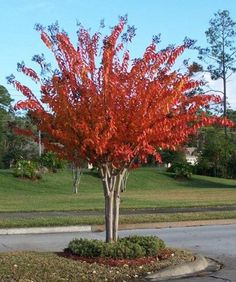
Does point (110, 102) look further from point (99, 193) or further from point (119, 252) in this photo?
point (99, 193)

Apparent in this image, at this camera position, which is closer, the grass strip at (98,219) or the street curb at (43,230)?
the street curb at (43,230)

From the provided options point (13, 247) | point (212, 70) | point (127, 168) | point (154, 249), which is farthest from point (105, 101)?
point (212, 70)

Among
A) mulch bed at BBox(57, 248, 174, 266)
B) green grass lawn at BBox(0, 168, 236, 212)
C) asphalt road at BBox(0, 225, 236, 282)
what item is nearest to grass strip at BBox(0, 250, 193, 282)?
mulch bed at BBox(57, 248, 174, 266)

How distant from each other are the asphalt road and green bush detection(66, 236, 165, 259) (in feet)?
3.70

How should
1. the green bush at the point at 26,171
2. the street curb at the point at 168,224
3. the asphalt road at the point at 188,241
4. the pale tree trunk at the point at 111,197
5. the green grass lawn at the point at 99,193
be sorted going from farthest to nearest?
the green bush at the point at 26,171 → the green grass lawn at the point at 99,193 → the street curb at the point at 168,224 → the asphalt road at the point at 188,241 → the pale tree trunk at the point at 111,197

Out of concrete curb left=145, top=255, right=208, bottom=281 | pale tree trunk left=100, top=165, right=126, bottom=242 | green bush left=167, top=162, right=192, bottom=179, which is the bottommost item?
concrete curb left=145, top=255, right=208, bottom=281

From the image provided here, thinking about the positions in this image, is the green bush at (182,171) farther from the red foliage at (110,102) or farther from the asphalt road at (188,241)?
the red foliage at (110,102)

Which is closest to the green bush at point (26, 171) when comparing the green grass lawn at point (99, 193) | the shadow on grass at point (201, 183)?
the green grass lawn at point (99, 193)

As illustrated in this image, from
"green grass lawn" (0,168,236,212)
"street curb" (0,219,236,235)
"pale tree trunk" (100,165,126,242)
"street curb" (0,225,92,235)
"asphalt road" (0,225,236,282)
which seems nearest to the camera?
"pale tree trunk" (100,165,126,242)

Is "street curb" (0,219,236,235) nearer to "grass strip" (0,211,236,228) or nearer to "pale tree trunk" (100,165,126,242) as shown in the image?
"grass strip" (0,211,236,228)

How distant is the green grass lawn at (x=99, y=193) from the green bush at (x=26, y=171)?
16.0 inches

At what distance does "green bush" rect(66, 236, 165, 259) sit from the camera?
948 centimetres

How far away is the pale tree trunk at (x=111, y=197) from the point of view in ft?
32.7

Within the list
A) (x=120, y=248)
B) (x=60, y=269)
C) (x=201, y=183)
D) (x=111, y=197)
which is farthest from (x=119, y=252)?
(x=201, y=183)
